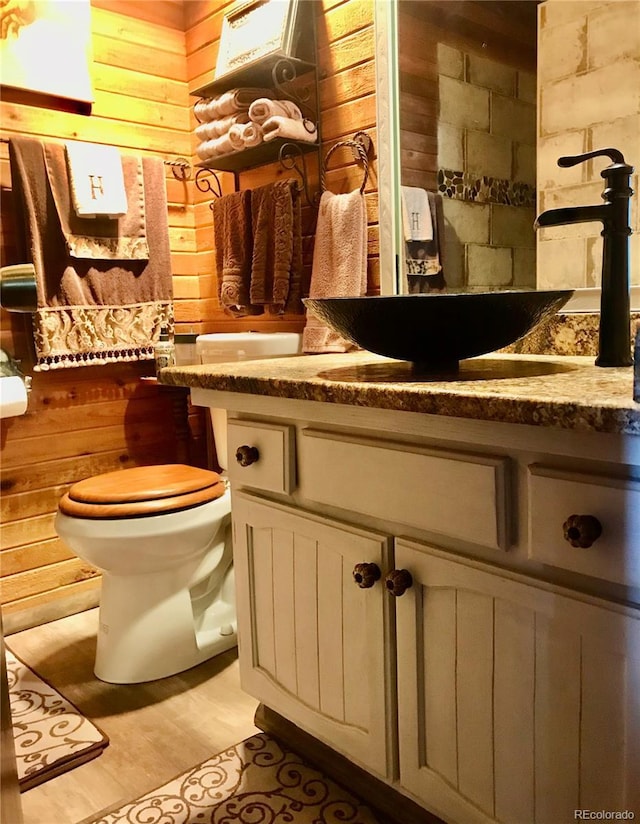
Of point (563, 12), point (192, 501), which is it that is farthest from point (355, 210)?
point (192, 501)

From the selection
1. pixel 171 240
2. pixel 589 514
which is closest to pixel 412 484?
pixel 589 514

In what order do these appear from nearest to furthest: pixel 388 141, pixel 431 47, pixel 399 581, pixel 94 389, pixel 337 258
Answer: pixel 399 581
pixel 431 47
pixel 388 141
pixel 337 258
pixel 94 389

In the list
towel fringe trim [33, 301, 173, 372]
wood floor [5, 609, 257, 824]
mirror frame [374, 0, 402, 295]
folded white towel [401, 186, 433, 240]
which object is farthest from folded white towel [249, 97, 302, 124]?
wood floor [5, 609, 257, 824]

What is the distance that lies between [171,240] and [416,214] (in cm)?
111

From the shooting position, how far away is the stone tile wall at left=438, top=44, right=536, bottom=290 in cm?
144

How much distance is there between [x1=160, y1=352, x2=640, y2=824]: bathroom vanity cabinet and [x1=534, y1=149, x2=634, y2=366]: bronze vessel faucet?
0.35 meters

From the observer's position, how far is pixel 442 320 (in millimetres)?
Answer: 1026

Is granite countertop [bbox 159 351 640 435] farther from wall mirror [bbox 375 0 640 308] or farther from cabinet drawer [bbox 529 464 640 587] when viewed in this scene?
wall mirror [bbox 375 0 640 308]

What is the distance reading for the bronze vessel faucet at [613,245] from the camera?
1043 millimetres

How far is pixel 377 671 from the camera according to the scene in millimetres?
1105

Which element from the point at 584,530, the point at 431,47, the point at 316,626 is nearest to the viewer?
the point at 584,530

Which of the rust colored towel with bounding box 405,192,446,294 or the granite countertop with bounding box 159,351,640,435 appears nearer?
the granite countertop with bounding box 159,351,640,435

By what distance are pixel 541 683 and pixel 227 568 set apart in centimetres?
130

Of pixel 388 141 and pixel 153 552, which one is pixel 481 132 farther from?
pixel 153 552
